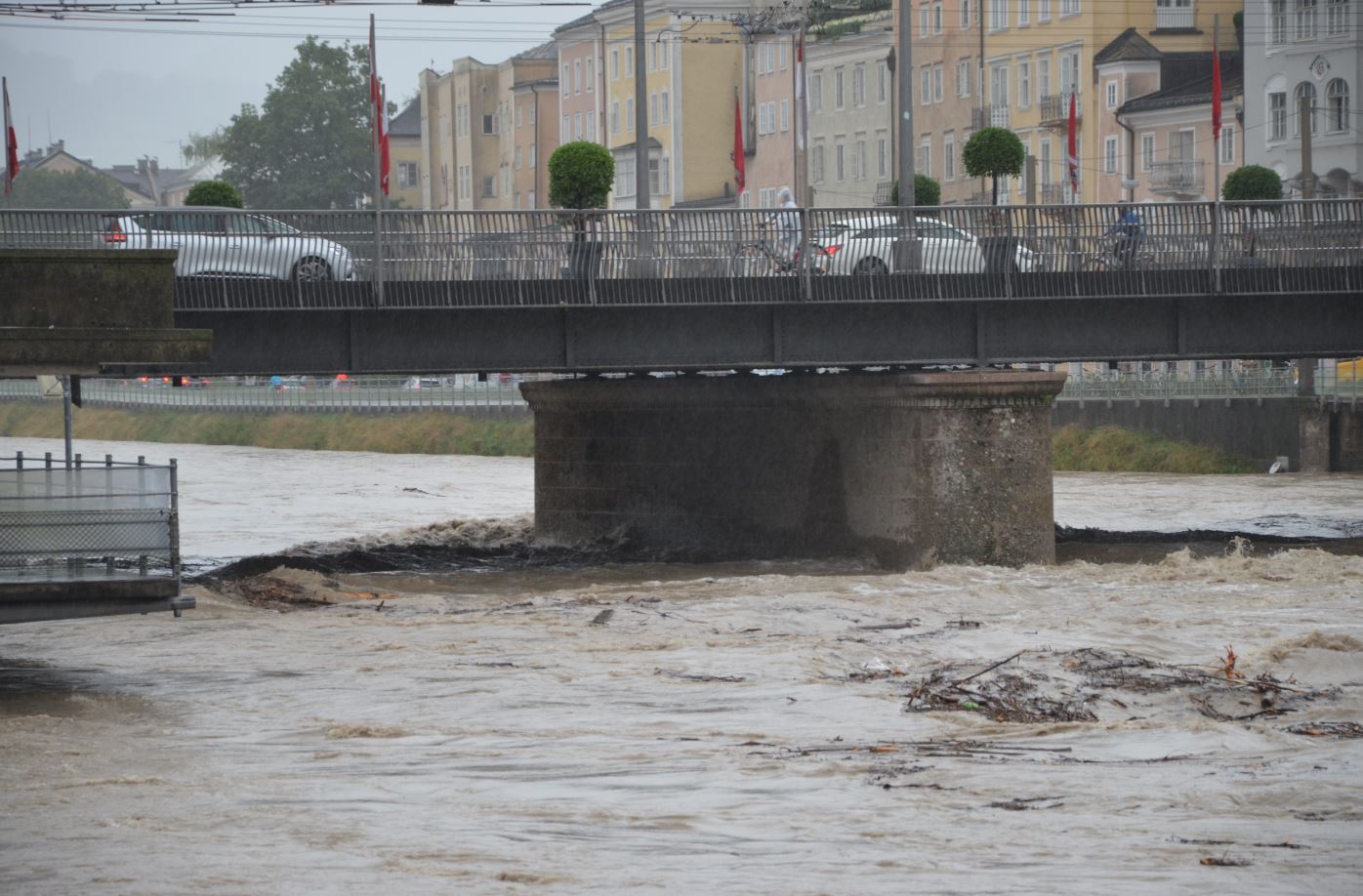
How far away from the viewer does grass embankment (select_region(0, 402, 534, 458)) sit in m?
87.5

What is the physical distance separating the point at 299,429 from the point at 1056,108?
123 feet

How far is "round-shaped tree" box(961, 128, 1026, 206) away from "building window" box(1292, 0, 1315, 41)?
38276mm

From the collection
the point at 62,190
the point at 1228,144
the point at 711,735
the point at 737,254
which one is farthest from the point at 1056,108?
the point at 62,190

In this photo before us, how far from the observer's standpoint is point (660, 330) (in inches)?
1422

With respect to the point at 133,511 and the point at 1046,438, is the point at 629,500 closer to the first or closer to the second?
the point at 1046,438

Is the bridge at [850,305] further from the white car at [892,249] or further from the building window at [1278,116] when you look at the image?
the building window at [1278,116]

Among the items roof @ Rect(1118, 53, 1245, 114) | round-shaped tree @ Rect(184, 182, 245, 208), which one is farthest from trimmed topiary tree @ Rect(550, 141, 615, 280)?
roof @ Rect(1118, 53, 1245, 114)

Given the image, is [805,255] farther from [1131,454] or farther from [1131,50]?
[1131,50]

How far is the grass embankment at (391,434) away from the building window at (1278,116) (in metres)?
13.3

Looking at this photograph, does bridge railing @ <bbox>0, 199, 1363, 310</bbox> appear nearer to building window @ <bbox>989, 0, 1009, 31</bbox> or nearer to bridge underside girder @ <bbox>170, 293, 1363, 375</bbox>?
bridge underside girder @ <bbox>170, 293, 1363, 375</bbox>

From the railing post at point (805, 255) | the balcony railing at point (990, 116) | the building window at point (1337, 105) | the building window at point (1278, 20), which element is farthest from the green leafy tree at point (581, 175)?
the balcony railing at point (990, 116)

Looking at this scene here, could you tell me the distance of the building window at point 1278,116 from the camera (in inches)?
2904

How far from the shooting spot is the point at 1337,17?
2832 inches

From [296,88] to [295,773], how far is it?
5469 inches
